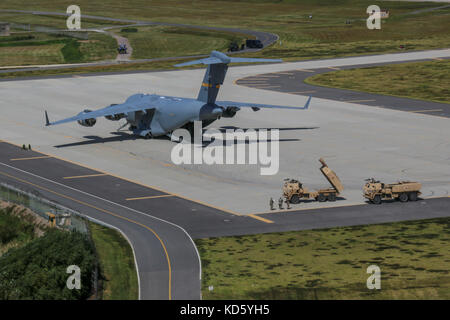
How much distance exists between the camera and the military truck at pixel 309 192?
54.9 m

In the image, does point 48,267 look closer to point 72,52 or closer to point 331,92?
point 331,92

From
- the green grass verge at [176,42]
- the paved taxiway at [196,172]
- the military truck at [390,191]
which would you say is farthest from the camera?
the green grass verge at [176,42]

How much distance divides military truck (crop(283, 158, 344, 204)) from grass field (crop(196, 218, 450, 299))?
597 cm

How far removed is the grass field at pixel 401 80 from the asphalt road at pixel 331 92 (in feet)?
9.15

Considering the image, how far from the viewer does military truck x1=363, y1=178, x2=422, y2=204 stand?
54875mm

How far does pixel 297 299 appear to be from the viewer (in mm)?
39188

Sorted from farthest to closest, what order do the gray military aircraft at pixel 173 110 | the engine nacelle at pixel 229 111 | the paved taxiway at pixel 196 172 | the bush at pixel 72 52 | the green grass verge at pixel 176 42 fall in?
the green grass verge at pixel 176 42, the bush at pixel 72 52, the engine nacelle at pixel 229 111, the gray military aircraft at pixel 173 110, the paved taxiway at pixel 196 172

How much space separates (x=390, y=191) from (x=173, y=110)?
2649 cm

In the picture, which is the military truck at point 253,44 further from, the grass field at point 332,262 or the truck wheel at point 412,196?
the grass field at point 332,262

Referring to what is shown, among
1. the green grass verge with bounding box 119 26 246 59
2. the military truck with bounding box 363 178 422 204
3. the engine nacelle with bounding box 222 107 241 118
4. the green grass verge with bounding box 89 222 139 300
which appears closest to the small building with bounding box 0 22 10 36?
the green grass verge with bounding box 119 26 246 59

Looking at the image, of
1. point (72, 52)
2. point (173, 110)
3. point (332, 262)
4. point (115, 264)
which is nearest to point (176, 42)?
point (72, 52)

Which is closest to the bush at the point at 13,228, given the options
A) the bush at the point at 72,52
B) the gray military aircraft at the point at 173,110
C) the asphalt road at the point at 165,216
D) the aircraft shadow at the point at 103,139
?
the asphalt road at the point at 165,216
